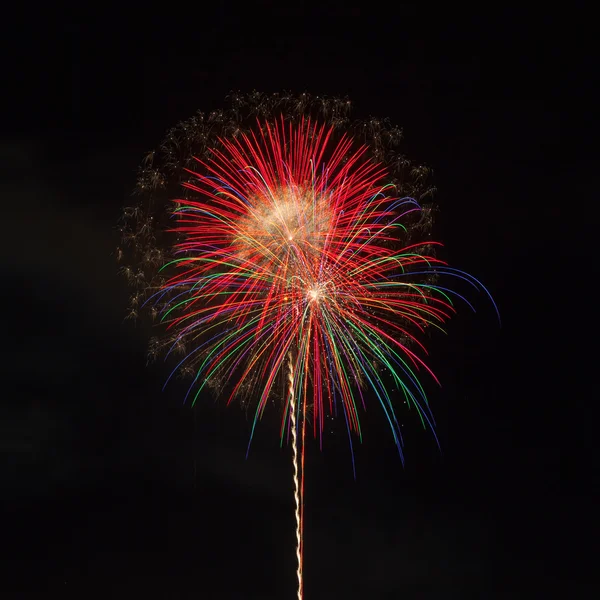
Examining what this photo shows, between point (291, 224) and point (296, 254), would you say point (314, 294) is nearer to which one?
point (296, 254)

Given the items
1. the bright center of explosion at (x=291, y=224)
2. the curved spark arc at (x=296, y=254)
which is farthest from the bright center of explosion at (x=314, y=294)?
the bright center of explosion at (x=291, y=224)

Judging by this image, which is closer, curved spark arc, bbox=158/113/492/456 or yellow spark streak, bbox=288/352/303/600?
curved spark arc, bbox=158/113/492/456

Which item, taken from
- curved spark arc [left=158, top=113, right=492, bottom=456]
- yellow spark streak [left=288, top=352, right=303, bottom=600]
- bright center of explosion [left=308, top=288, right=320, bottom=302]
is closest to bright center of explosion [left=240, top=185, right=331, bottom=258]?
curved spark arc [left=158, top=113, right=492, bottom=456]

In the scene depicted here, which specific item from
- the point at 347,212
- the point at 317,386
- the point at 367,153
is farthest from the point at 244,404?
the point at 367,153

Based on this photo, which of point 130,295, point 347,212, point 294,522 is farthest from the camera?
point 294,522

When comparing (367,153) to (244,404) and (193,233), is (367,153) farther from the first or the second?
(244,404)

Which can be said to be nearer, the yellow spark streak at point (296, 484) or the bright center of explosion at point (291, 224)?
the bright center of explosion at point (291, 224)

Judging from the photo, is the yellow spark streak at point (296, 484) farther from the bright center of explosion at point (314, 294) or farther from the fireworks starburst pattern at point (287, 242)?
the bright center of explosion at point (314, 294)

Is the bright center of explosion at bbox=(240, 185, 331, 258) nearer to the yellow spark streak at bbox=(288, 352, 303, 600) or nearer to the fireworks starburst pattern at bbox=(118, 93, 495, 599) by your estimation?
the fireworks starburst pattern at bbox=(118, 93, 495, 599)

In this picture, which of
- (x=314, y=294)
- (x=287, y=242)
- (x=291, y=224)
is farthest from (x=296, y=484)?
(x=291, y=224)
